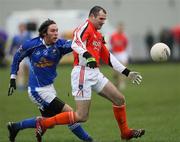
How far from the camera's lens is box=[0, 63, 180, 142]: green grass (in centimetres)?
1388

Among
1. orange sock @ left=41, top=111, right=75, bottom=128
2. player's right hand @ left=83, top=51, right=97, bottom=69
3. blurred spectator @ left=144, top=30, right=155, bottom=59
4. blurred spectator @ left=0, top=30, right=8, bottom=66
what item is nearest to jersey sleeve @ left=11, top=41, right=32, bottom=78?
orange sock @ left=41, top=111, right=75, bottom=128

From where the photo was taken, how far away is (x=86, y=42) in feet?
40.5

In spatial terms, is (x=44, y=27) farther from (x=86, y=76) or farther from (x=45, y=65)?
(x=86, y=76)

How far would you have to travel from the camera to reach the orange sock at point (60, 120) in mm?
12219

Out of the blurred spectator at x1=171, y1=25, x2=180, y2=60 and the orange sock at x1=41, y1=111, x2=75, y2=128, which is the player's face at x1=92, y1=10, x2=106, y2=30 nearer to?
the orange sock at x1=41, y1=111, x2=75, y2=128

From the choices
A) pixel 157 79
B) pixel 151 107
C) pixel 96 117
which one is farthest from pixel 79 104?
pixel 157 79

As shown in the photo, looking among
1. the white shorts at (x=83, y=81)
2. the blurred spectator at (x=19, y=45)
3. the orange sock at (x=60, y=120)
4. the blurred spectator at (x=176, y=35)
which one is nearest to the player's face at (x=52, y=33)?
the white shorts at (x=83, y=81)

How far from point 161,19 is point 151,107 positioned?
1274 inches

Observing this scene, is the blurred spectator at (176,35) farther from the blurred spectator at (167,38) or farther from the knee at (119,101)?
the knee at (119,101)

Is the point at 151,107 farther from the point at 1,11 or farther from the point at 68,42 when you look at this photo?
the point at 1,11

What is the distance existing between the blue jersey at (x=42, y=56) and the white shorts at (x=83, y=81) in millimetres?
538

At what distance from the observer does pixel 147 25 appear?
51125mm

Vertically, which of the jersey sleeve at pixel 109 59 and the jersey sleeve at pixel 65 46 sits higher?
the jersey sleeve at pixel 65 46

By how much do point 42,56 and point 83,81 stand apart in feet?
3.00
